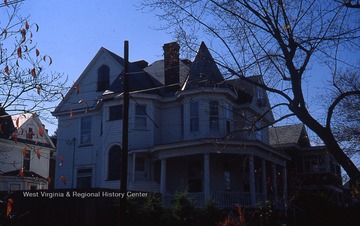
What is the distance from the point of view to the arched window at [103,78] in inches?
1106

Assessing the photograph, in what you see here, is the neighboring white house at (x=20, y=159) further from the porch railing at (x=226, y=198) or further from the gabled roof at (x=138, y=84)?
the porch railing at (x=226, y=198)

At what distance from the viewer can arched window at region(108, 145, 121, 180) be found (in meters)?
25.1

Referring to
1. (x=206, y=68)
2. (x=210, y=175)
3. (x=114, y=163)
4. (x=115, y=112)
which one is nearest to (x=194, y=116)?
(x=210, y=175)

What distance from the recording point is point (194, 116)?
25109 mm

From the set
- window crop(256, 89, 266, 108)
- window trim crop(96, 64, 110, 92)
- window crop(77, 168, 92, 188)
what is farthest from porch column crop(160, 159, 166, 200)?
window trim crop(96, 64, 110, 92)

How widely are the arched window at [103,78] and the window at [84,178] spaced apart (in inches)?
208

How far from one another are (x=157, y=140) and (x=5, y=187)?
1573 centimetres

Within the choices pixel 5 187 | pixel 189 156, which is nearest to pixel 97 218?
pixel 189 156

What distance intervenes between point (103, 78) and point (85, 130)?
11.8 ft

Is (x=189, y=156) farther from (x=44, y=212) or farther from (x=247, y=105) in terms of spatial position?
(x=44, y=212)

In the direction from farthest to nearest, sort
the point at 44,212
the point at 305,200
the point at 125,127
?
1. the point at 305,200
2. the point at 44,212
3. the point at 125,127

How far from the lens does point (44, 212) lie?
20.5m

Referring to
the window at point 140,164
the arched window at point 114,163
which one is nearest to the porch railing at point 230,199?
the window at point 140,164

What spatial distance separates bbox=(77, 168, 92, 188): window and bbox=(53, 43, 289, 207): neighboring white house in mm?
63
